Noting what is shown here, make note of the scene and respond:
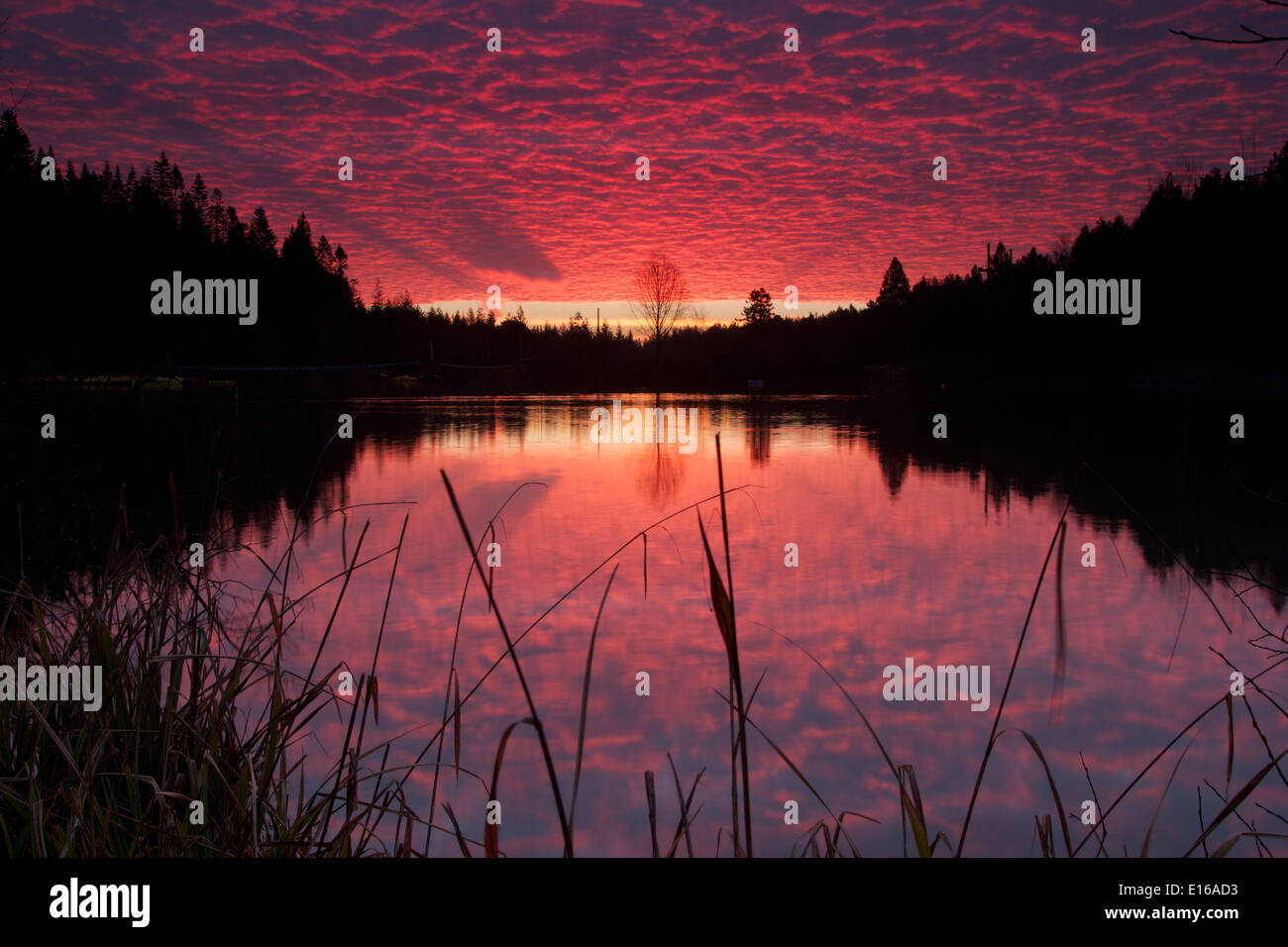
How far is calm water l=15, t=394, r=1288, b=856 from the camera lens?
3656mm

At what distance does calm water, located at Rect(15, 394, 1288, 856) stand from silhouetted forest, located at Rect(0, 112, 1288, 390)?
92.9 inches

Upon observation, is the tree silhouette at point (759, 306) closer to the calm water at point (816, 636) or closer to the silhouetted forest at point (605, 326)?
the silhouetted forest at point (605, 326)

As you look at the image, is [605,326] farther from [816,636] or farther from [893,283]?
[816,636]

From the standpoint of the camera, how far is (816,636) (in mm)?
5734

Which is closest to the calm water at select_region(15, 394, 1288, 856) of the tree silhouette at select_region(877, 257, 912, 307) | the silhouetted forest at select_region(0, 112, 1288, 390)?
the silhouetted forest at select_region(0, 112, 1288, 390)

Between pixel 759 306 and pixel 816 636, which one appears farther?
pixel 759 306

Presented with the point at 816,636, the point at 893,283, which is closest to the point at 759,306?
the point at 893,283

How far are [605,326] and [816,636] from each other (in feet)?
248

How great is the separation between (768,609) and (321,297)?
236ft

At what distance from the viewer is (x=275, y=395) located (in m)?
44.6

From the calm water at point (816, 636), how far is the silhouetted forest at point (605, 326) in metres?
2.36

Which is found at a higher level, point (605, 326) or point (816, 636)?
point (605, 326)

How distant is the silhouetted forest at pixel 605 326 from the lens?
6.48m

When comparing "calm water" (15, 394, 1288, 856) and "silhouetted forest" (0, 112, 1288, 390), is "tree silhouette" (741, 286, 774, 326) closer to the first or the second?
"silhouetted forest" (0, 112, 1288, 390)
